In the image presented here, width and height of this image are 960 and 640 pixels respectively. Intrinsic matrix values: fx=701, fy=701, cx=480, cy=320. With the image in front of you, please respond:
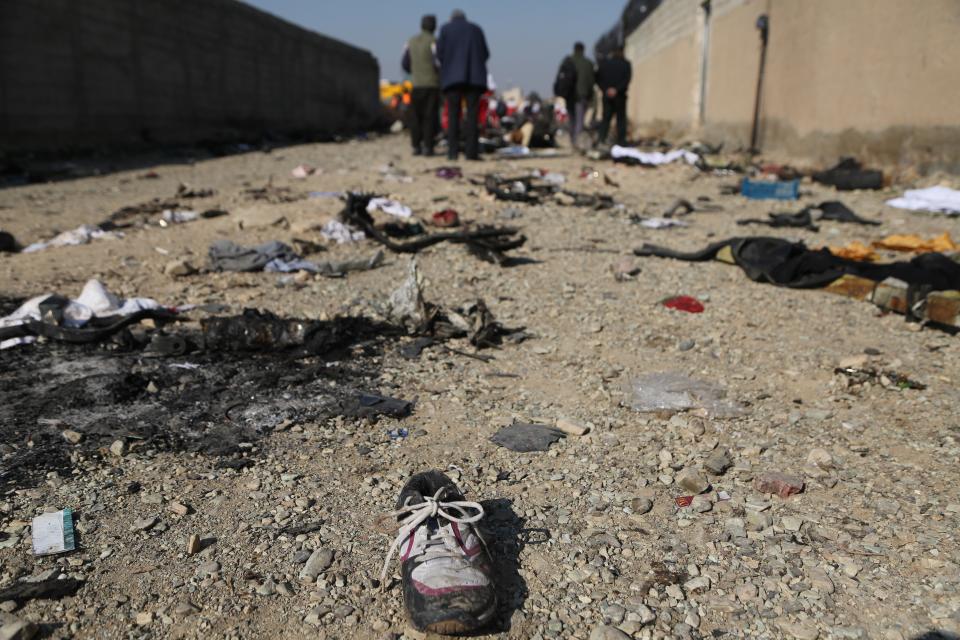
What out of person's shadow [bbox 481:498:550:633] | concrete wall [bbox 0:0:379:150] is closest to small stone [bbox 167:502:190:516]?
person's shadow [bbox 481:498:550:633]

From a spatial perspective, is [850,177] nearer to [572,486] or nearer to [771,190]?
[771,190]

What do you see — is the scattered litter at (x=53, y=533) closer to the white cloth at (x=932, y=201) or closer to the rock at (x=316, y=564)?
the rock at (x=316, y=564)

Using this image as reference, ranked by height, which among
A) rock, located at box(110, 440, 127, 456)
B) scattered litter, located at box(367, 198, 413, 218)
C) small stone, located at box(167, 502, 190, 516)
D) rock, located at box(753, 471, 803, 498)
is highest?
scattered litter, located at box(367, 198, 413, 218)

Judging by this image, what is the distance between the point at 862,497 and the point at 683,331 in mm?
1437

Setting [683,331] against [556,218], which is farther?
[556,218]

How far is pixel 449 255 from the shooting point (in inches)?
174

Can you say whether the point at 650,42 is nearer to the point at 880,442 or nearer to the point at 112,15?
the point at 112,15

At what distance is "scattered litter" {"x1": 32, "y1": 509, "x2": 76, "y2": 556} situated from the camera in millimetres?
1600

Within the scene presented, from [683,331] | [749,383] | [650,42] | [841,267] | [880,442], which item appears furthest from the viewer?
[650,42]

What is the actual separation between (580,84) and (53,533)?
1091 centimetres

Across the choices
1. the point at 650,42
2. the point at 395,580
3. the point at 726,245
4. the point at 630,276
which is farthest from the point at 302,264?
the point at 650,42

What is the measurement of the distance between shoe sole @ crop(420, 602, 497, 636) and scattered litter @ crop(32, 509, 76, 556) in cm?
88

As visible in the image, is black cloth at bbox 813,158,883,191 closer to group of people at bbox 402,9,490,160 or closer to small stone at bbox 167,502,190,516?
group of people at bbox 402,9,490,160

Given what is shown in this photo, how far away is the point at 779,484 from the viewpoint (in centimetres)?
191
